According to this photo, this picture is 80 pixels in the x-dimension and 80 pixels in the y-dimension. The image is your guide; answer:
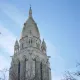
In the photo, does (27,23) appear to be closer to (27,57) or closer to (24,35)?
(24,35)

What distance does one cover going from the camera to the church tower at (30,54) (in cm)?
6019

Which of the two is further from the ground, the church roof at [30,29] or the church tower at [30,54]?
the church roof at [30,29]

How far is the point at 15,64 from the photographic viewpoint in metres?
61.4

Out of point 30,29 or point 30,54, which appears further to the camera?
point 30,29

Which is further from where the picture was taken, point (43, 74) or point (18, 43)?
point (18, 43)

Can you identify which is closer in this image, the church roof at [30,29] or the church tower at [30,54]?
the church tower at [30,54]

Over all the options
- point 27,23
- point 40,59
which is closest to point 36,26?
point 27,23

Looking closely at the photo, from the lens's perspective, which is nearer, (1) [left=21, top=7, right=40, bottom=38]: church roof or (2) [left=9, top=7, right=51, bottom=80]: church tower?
(2) [left=9, top=7, right=51, bottom=80]: church tower

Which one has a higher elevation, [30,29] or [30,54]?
[30,29]

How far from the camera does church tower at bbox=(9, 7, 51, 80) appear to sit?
60188 mm

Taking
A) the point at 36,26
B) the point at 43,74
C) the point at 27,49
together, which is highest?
the point at 36,26

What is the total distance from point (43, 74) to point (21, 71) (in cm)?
438

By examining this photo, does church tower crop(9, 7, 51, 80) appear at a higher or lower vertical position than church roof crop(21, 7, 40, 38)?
lower

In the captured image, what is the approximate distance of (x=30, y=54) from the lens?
60.9 meters
